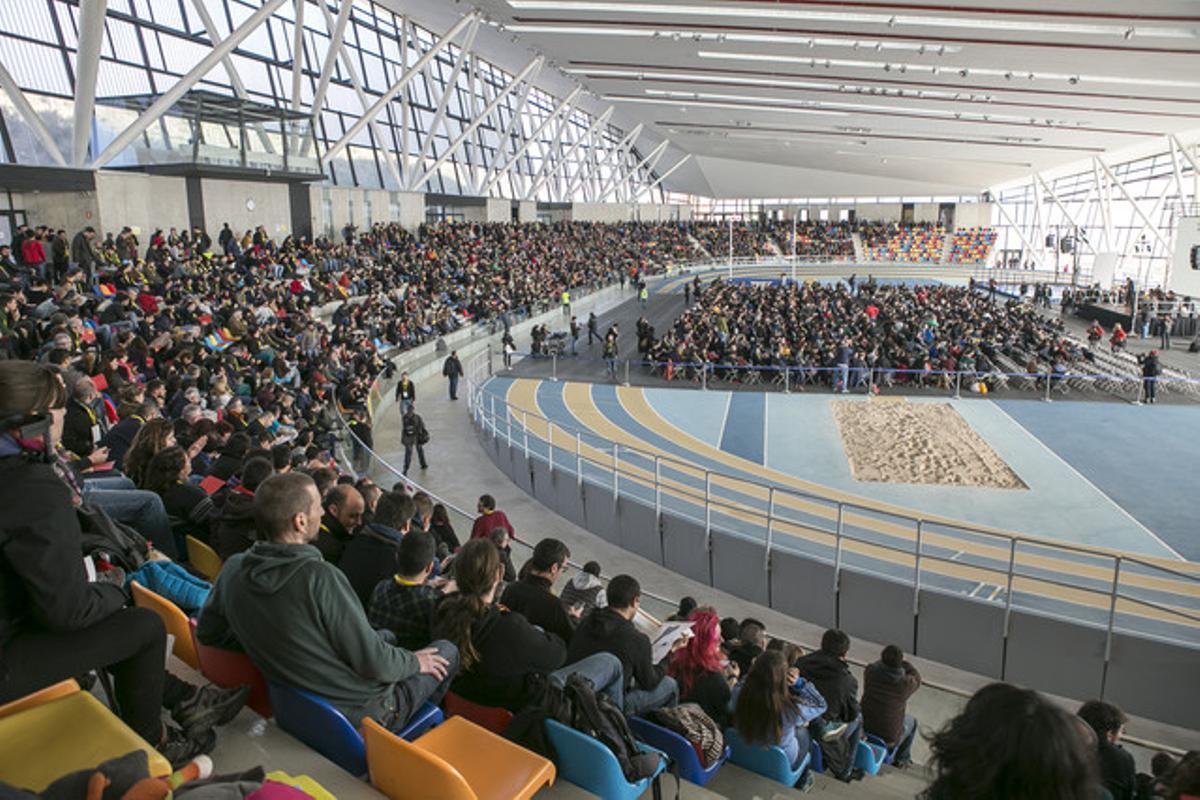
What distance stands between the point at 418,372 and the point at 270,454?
17.1m

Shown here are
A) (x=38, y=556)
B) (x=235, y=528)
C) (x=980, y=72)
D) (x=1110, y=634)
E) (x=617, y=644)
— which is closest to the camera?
(x=38, y=556)

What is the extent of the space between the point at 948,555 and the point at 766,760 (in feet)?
19.9

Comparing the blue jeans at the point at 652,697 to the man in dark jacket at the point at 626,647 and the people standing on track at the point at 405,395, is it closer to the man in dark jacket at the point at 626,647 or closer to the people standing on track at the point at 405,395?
the man in dark jacket at the point at 626,647

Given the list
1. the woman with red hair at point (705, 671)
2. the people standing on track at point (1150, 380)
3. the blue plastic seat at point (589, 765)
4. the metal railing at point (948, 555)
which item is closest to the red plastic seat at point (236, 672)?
the blue plastic seat at point (589, 765)

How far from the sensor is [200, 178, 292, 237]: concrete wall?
2423 centimetres

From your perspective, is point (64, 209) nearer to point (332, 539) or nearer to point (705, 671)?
point (332, 539)

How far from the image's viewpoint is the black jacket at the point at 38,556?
2.42m

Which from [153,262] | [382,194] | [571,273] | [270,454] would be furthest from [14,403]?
[571,273]

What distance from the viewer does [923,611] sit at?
8820mm

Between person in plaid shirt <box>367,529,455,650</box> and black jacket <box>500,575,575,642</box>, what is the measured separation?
724mm

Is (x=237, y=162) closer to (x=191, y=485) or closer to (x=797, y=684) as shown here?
(x=191, y=485)

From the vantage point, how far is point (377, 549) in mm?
4566

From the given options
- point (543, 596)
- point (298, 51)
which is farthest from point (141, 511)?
point (298, 51)

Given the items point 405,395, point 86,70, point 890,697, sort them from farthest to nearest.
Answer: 1. point 86,70
2. point 405,395
3. point 890,697
